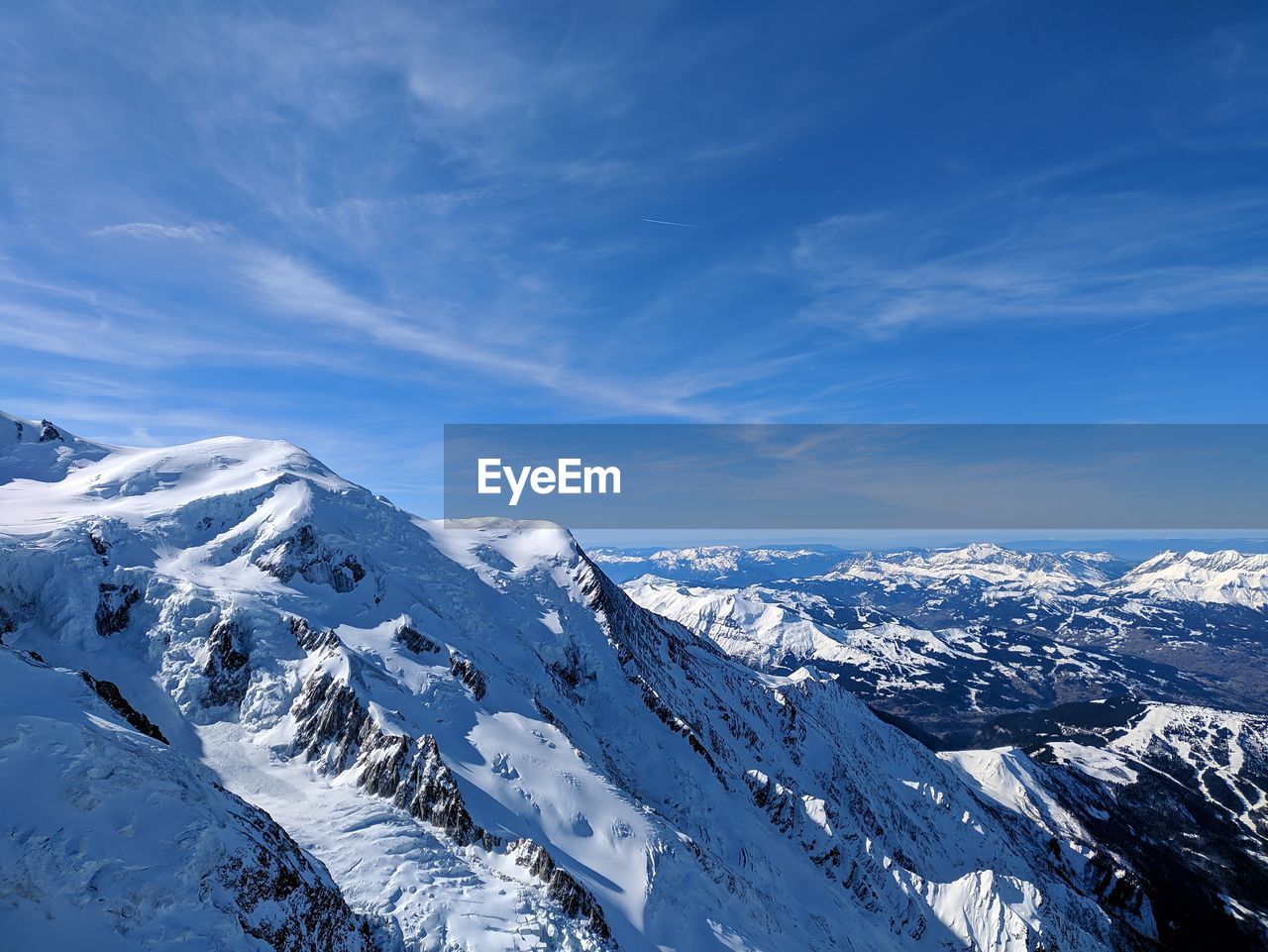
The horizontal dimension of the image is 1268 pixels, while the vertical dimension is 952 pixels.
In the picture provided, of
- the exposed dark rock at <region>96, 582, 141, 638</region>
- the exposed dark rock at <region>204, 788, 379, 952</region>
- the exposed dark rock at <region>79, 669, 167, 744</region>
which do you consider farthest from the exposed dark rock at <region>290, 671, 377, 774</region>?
the exposed dark rock at <region>96, 582, 141, 638</region>

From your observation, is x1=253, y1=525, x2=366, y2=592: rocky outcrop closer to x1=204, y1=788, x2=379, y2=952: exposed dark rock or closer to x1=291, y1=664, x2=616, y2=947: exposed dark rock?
x1=291, y1=664, x2=616, y2=947: exposed dark rock

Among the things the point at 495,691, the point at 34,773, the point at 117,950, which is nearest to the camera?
the point at 117,950

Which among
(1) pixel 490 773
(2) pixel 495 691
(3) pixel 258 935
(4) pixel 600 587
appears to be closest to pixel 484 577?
(4) pixel 600 587

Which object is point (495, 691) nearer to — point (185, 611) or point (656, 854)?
point (656, 854)

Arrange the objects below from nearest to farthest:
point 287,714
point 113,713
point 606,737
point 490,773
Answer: point 113,713 → point 287,714 → point 490,773 → point 606,737

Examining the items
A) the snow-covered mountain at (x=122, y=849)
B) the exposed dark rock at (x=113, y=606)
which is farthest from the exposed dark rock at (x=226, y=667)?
the snow-covered mountain at (x=122, y=849)

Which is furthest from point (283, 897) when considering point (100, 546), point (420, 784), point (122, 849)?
point (100, 546)

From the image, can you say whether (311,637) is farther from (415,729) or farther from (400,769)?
(400,769)
